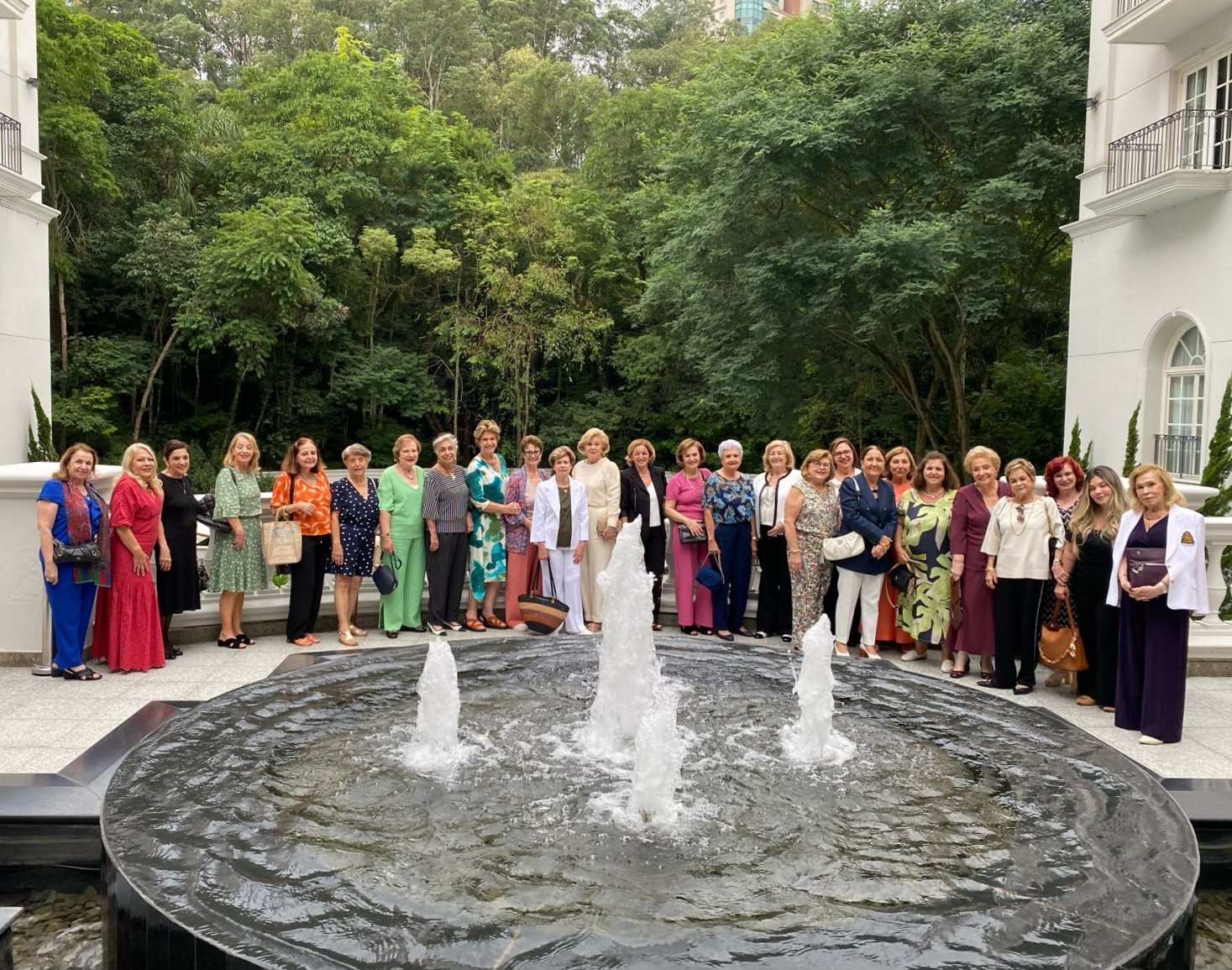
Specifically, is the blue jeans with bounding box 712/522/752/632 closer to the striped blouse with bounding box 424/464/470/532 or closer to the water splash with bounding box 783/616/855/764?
the striped blouse with bounding box 424/464/470/532

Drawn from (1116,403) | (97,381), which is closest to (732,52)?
(1116,403)

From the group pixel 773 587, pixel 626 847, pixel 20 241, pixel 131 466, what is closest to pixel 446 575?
pixel 131 466

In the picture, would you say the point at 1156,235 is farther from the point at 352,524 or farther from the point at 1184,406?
the point at 352,524

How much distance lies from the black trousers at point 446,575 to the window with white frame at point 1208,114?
492 inches

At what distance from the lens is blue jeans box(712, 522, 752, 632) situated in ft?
29.5

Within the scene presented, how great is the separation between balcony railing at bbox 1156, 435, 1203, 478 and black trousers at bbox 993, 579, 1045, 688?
31.0 ft

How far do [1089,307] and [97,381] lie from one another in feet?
75.5

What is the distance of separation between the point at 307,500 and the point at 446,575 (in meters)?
1.35

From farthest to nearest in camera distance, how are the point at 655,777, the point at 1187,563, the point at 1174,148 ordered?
Result: 1. the point at 1174,148
2. the point at 1187,563
3. the point at 655,777

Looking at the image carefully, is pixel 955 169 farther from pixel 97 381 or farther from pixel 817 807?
pixel 97 381

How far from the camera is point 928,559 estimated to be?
8219mm

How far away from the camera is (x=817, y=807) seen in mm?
4152

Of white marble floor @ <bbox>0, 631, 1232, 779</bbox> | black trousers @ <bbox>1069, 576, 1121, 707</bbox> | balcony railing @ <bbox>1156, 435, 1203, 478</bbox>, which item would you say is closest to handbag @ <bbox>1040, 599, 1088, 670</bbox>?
black trousers @ <bbox>1069, 576, 1121, 707</bbox>

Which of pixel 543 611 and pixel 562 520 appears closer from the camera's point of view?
pixel 543 611
